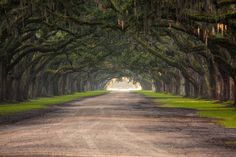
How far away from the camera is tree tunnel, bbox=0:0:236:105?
114 ft

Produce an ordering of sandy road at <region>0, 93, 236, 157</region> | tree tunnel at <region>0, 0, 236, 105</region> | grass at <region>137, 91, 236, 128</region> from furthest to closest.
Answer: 1. tree tunnel at <region>0, 0, 236, 105</region>
2. grass at <region>137, 91, 236, 128</region>
3. sandy road at <region>0, 93, 236, 157</region>

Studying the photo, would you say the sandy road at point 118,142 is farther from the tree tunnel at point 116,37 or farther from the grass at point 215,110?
the tree tunnel at point 116,37

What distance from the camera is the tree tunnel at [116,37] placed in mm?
34719

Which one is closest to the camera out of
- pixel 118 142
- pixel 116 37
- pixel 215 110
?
pixel 118 142

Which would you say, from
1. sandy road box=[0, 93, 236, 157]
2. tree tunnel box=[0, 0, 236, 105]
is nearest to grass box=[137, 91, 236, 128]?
tree tunnel box=[0, 0, 236, 105]

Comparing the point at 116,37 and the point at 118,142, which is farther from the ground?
the point at 116,37

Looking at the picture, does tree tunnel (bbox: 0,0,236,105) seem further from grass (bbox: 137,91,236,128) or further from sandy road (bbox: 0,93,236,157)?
sandy road (bbox: 0,93,236,157)

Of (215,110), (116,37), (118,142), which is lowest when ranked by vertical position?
(215,110)

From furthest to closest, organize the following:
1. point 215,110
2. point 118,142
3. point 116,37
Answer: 1. point 116,37
2. point 215,110
3. point 118,142

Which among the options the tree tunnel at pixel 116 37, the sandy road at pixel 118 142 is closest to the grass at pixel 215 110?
the tree tunnel at pixel 116 37

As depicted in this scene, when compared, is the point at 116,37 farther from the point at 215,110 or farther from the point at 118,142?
the point at 118,142

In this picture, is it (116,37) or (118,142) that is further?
(116,37)

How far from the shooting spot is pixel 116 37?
65.1 m

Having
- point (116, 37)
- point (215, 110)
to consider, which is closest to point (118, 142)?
point (215, 110)
